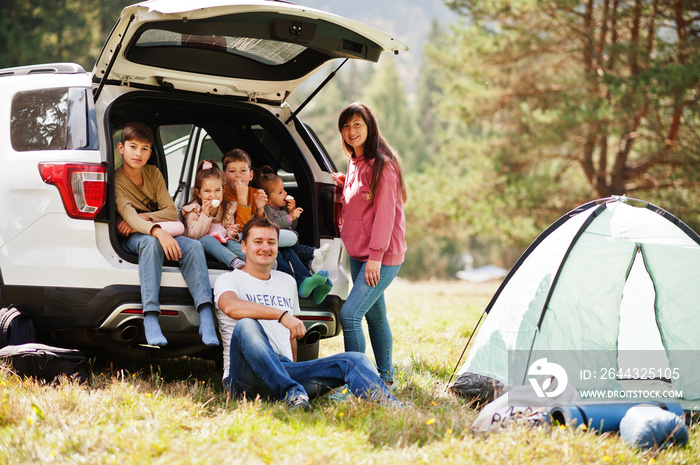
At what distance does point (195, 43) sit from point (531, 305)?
261 centimetres

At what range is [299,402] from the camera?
358cm

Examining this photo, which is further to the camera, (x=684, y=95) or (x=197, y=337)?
(x=684, y=95)

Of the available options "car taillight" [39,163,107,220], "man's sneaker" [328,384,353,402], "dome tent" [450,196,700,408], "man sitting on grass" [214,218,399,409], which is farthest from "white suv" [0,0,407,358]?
"dome tent" [450,196,700,408]

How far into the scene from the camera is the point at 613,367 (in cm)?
427

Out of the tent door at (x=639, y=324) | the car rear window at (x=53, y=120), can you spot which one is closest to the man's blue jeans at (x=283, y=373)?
the car rear window at (x=53, y=120)

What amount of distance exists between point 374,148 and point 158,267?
1487mm

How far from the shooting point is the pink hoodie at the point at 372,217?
4301 millimetres

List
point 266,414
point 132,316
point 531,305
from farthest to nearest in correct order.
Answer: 1. point 531,305
2. point 132,316
3. point 266,414

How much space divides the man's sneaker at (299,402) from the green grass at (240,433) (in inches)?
2.3

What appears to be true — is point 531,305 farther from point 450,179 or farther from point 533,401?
point 450,179

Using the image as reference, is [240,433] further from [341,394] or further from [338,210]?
[338,210]

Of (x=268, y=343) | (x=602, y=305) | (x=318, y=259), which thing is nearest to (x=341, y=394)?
(x=268, y=343)

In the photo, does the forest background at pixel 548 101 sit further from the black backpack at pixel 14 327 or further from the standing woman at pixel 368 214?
the black backpack at pixel 14 327

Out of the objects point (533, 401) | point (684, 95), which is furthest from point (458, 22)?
point (533, 401)
